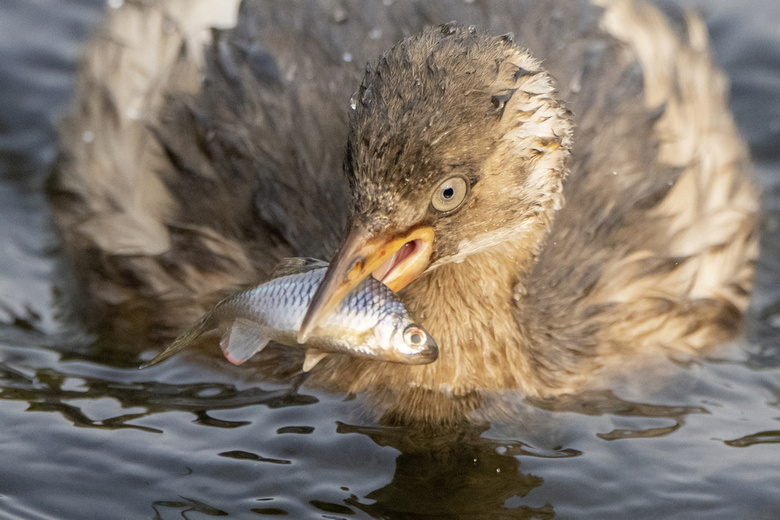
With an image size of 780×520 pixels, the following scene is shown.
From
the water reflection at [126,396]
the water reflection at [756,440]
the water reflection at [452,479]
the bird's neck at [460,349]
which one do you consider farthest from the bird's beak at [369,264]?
the water reflection at [756,440]

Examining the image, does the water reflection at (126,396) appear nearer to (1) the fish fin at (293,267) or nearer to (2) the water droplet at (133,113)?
(1) the fish fin at (293,267)

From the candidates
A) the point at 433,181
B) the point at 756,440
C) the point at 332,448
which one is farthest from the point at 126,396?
the point at 756,440

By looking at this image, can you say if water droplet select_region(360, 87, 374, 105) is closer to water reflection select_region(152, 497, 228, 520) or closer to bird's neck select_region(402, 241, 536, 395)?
bird's neck select_region(402, 241, 536, 395)

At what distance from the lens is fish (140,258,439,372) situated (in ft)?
13.0

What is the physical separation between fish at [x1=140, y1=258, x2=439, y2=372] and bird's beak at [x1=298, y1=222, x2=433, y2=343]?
5cm

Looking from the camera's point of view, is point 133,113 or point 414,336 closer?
point 414,336

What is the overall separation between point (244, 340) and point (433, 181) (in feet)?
2.70

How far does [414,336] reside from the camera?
3.94 meters

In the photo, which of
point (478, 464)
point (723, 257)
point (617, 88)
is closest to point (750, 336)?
point (723, 257)

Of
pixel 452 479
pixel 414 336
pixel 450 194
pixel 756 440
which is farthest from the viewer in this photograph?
pixel 756 440

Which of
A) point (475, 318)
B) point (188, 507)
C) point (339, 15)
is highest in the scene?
point (339, 15)

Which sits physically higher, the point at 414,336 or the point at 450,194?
the point at 450,194

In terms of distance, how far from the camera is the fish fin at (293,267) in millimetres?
4301

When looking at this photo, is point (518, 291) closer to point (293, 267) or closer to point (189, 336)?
point (293, 267)
